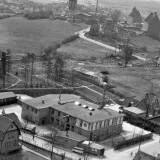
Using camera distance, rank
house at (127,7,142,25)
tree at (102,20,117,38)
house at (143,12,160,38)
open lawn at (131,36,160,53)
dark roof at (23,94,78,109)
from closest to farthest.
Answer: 1. dark roof at (23,94,78,109)
2. open lawn at (131,36,160,53)
3. tree at (102,20,117,38)
4. house at (143,12,160,38)
5. house at (127,7,142,25)

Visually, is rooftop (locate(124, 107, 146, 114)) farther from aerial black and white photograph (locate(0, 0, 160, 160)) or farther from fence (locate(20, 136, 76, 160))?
fence (locate(20, 136, 76, 160))

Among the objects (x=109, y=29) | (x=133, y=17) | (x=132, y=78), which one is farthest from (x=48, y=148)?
(x=133, y=17)

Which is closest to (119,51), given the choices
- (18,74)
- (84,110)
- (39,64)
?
(39,64)

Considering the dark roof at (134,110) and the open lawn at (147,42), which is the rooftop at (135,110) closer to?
the dark roof at (134,110)

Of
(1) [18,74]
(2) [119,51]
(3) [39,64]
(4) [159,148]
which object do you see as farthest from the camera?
(2) [119,51]

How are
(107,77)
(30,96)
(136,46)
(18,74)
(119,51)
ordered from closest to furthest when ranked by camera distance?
(30,96) → (18,74) → (107,77) → (119,51) → (136,46)

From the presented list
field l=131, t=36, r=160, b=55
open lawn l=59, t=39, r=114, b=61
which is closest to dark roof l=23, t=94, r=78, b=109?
open lawn l=59, t=39, r=114, b=61

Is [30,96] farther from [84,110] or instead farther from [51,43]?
[51,43]
